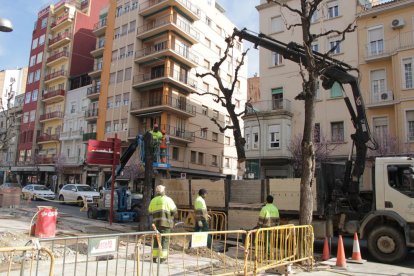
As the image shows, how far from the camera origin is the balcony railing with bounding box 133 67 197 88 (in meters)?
41.8

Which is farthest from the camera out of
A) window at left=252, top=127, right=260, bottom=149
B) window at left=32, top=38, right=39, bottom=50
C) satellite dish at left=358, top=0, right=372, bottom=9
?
window at left=32, top=38, right=39, bottom=50

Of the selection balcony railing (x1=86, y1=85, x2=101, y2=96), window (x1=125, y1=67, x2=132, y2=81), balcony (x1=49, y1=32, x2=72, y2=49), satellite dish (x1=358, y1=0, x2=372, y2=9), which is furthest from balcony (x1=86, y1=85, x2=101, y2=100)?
satellite dish (x1=358, y1=0, x2=372, y2=9)

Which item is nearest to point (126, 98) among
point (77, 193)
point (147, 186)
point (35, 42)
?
point (77, 193)

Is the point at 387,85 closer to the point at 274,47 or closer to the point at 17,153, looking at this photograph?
the point at 274,47

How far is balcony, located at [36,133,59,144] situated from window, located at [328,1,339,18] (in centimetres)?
3871

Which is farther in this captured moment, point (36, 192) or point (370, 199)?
point (36, 192)

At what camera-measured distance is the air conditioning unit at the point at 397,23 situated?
2746cm

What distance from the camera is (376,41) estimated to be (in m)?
28.9

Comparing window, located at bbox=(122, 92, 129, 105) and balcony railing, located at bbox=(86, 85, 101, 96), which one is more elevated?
balcony railing, located at bbox=(86, 85, 101, 96)

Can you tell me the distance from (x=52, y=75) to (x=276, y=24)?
35.7 metres

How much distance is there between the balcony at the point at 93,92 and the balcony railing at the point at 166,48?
24.9 ft

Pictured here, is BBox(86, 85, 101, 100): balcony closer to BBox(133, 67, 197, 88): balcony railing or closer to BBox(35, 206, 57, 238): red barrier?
BBox(133, 67, 197, 88): balcony railing

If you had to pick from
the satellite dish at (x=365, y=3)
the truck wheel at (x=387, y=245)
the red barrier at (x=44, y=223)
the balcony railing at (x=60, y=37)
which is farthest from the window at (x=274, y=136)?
the balcony railing at (x=60, y=37)

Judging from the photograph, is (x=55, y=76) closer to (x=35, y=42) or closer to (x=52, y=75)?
(x=52, y=75)
